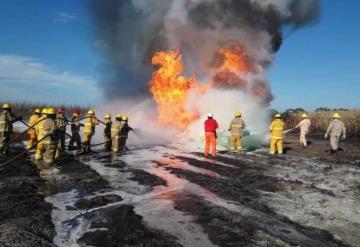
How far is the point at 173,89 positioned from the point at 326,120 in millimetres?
15954

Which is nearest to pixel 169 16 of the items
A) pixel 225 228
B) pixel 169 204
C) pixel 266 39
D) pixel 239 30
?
pixel 239 30

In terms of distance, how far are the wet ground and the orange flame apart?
1131 cm

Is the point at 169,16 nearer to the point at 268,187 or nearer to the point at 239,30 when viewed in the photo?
the point at 239,30

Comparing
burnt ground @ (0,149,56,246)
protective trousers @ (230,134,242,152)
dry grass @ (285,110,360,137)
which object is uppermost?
dry grass @ (285,110,360,137)

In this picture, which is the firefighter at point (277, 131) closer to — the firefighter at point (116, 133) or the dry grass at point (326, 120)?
the firefighter at point (116, 133)

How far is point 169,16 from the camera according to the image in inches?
1062

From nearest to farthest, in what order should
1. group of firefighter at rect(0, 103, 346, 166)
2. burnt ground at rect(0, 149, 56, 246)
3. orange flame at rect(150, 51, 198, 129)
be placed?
burnt ground at rect(0, 149, 56, 246) → group of firefighter at rect(0, 103, 346, 166) → orange flame at rect(150, 51, 198, 129)

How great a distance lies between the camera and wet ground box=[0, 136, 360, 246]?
6.74m

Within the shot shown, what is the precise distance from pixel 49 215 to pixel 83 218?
69 cm

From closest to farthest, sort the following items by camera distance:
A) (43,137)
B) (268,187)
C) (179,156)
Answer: (268,187)
(43,137)
(179,156)

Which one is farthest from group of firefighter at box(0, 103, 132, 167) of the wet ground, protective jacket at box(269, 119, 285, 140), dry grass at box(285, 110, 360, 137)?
dry grass at box(285, 110, 360, 137)

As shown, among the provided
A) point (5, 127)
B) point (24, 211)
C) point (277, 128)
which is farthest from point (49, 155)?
point (277, 128)

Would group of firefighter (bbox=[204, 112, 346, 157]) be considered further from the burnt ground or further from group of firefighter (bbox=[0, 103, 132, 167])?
the burnt ground

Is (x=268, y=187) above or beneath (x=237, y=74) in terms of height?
beneath
